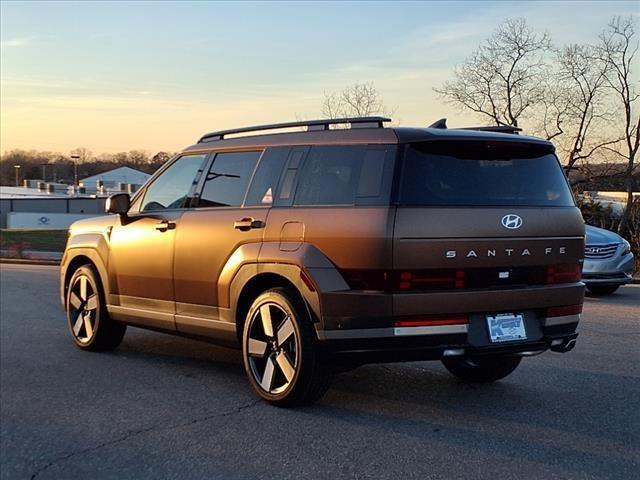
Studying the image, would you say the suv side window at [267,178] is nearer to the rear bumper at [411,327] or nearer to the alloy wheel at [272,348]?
the alloy wheel at [272,348]

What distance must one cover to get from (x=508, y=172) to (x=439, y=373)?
82.4 inches

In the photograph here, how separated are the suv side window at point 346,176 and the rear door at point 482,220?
14 centimetres

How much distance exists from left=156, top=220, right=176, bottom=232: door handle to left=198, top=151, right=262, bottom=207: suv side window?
0.33 m

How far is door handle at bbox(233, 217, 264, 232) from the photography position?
538cm

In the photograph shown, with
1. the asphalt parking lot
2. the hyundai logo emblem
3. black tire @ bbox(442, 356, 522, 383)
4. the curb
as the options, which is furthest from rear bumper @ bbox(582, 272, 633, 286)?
the curb

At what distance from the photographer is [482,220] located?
474 cm

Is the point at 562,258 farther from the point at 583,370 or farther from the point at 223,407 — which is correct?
the point at 223,407

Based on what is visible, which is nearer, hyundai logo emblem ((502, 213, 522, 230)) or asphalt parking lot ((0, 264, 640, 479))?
asphalt parking lot ((0, 264, 640, 479))

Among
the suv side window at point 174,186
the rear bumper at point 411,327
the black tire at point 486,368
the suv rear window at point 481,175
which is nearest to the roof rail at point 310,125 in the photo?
the suv side window at point 174,186

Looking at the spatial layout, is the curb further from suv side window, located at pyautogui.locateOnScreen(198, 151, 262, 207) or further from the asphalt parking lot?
suv side window, located at pyautogui.locateOnScreen(198, 151, 262, 207)

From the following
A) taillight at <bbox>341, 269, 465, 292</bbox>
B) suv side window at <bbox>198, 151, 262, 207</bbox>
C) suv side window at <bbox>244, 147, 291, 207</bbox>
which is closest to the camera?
taillight at <bbox>341, 269, 465, 292</bbox>

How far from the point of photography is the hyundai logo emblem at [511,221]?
482 cm

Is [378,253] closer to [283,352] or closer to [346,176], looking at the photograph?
[346,176]

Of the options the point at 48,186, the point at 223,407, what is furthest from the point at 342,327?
the point at 48,186
